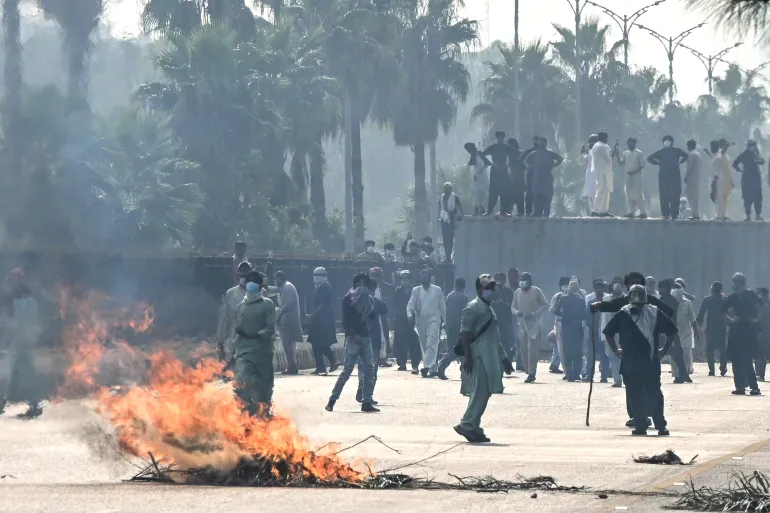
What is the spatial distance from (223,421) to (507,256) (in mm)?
23548

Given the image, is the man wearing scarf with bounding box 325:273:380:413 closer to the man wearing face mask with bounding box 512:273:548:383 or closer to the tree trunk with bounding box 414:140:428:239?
the man wearing face mask with bounding box 512:273:548:383

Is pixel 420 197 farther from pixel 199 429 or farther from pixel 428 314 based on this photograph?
pixel 199 429

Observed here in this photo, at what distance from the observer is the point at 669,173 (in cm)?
3472

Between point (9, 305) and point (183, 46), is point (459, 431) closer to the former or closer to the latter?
point (9, 305)

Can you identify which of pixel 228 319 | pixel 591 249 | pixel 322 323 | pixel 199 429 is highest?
pixel 591 249

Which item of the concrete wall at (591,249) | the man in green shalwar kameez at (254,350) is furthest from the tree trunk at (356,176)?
the man in green shalwar kameez at (254,350)

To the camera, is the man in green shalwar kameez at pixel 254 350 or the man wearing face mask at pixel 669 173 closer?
the man in green shalwar kameez at pixel 254 350

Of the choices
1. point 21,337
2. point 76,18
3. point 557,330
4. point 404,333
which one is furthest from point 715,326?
point 76,18

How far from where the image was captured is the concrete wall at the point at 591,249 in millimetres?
36062

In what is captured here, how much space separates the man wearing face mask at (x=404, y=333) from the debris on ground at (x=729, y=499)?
60.4 feet

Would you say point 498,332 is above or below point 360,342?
above

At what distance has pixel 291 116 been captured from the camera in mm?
55062

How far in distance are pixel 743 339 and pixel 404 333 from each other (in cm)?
760

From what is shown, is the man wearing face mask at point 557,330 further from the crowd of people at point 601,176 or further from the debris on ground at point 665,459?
the debris on ground at point 665,459
